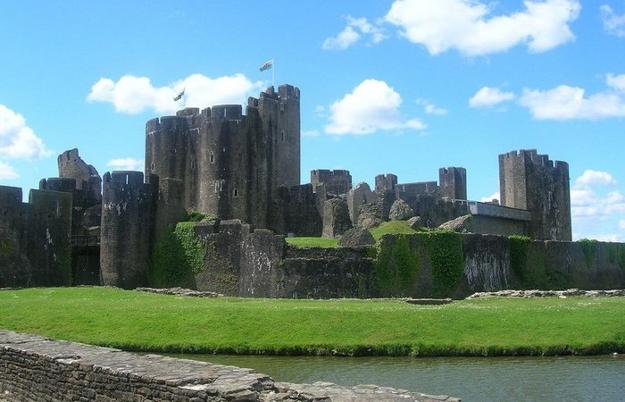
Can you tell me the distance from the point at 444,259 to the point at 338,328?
14967mm

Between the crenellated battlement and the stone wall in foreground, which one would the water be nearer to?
the stone wall in foreground

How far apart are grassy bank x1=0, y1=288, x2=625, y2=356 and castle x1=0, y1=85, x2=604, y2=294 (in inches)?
533

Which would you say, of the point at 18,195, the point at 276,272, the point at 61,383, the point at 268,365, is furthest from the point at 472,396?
the point at 18,195

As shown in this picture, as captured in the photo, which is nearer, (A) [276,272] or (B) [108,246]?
(A) [276,272]

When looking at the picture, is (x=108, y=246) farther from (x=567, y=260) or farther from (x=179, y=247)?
Result: (x=567, y=260)

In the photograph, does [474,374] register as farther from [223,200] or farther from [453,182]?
[453,182]

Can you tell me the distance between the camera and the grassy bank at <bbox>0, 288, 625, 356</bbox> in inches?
890

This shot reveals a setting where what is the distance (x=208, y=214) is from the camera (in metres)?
52.6

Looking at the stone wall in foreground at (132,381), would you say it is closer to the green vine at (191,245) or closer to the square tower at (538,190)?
the green vine at (191,245)

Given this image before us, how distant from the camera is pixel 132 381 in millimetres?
11461

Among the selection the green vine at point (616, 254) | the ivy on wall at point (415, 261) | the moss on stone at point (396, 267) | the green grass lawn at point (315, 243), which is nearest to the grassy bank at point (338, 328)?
the moss on stone at point (396, 267)

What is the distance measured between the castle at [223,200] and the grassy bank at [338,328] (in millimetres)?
13542

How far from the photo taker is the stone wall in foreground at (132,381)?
34.2 feet

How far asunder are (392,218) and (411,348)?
22739 millimetres
